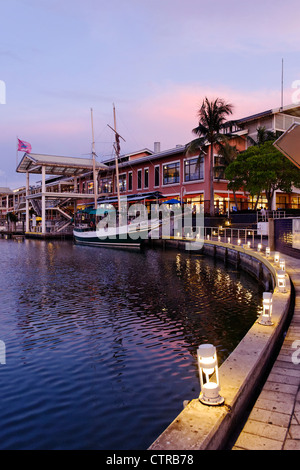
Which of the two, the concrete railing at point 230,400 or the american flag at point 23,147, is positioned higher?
the american flag at point 23,147

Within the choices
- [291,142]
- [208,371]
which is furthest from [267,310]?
[291,142]

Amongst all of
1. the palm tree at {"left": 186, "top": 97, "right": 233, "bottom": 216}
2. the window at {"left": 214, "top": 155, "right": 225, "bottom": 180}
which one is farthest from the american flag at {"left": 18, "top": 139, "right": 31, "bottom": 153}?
the window at {"left": 214, "top": 155, "right": 225, "bottom": 180}

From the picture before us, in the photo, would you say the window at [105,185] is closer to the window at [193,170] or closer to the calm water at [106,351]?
the window at [193,170]

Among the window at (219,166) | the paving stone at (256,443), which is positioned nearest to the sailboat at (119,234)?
the window at (219,166)

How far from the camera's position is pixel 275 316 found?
789cm

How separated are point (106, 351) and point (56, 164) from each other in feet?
149

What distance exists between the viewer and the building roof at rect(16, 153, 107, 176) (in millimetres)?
50469

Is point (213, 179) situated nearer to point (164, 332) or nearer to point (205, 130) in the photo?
point (205, 130)

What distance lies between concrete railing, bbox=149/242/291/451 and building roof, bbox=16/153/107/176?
153ft

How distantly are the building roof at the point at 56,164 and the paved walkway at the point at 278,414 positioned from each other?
4862cm

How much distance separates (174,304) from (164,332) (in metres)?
3.36

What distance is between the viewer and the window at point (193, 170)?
44.2 m

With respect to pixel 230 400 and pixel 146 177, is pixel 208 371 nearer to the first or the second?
pixel 230 400

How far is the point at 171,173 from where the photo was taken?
48812 millimetres
